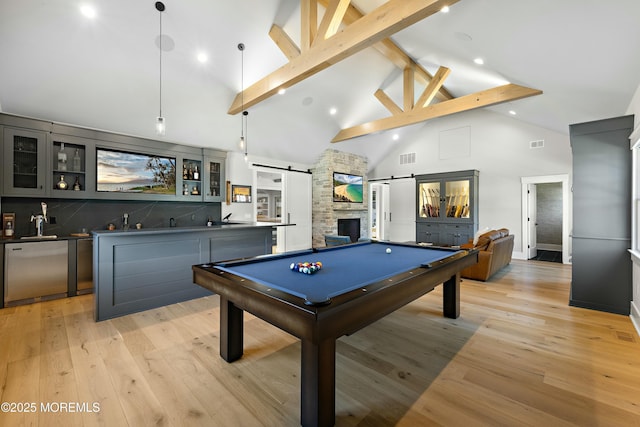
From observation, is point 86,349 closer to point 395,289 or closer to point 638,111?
point 395,289

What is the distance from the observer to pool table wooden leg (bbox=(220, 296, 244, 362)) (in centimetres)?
232

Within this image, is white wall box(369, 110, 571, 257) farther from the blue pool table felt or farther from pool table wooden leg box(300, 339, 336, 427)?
pool table wooden leg box(300, 339, 336, 427)

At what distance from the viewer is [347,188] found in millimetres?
8164

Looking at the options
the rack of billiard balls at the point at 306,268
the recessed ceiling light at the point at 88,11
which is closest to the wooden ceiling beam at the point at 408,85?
the rack of billiard balls at the point at 306,268

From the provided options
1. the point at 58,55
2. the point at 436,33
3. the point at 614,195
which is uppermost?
the point at 436,33

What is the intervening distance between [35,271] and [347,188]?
661cm

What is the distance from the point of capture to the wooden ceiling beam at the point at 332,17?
322 cm

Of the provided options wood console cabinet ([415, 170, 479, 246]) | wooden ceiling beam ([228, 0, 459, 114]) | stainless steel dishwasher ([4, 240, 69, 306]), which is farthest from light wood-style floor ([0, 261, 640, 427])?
wood console cabinet ([415, 170, 479, 246])

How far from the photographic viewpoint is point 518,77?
156 inches

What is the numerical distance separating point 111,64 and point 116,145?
51.5 inches

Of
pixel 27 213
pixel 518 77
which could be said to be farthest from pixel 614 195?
pixel 27 213

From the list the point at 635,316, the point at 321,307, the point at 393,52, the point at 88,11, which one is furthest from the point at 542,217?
the point at 88,11

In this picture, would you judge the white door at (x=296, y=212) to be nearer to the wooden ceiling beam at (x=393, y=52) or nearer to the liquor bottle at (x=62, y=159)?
the wooden ceiling beam at (x=393, y=52)

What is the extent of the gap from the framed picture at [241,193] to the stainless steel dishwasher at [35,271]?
9.49 ft
